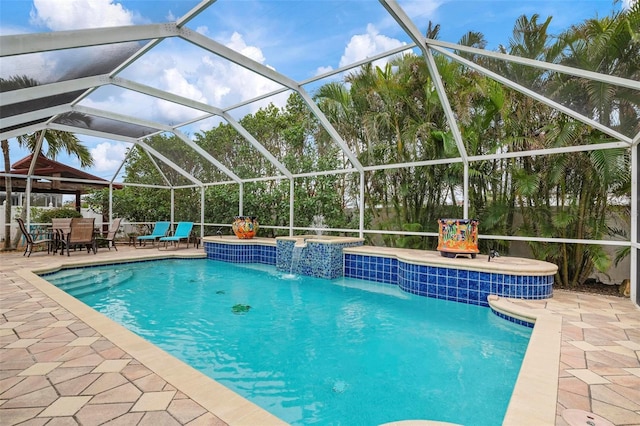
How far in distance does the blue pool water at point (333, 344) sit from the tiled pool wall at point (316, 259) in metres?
0.87

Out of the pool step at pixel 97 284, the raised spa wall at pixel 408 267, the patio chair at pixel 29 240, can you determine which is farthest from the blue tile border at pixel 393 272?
the patio chair at pixel 29 240

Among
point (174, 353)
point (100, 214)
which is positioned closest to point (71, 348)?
point (174, 353)

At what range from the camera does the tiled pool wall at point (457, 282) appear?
532cm

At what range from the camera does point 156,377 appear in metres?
2.59

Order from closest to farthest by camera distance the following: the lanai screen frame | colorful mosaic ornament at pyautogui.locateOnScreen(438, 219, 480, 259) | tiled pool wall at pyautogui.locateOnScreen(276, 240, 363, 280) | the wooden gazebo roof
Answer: the lanai screen frame
colorful mosaic ornament at pyautogui.locateOnScreen(438, 219, 480, 259)
tiled pool wall at pyautogui.locateOnScreen(276, 240, 363, 280)
the wooden gazebo roof

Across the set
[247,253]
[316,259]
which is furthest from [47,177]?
[316,259]

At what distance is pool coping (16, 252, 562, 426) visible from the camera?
2121 mm

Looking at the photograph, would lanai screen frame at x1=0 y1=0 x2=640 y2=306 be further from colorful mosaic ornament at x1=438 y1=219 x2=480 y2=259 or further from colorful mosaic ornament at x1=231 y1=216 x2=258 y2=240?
colorful mosaic ornament at x1=231 y1=216 x2=258 y2=240

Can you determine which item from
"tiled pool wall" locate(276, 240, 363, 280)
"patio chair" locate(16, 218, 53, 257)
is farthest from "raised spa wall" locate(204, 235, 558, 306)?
"patio chair" locate(16, 218, 53, 257)

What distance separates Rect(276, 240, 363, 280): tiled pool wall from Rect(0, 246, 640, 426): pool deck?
458 centimetres

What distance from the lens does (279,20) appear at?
17.4ft

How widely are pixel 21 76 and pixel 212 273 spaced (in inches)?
218

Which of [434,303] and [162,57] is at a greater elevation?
[162,57]

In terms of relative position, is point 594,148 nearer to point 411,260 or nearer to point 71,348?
point 411,260
